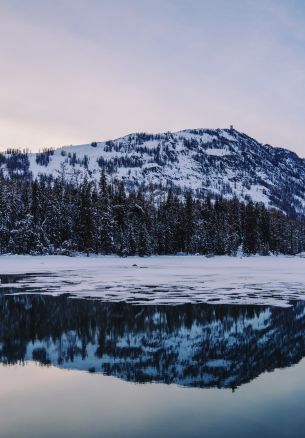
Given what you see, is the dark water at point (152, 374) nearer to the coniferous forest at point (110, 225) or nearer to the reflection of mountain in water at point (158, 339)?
the reflection of mountain in water at point (158, 339)

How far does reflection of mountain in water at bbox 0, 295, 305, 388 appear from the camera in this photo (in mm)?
12914

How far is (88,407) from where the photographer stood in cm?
995

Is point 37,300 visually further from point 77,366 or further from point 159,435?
point 159,435

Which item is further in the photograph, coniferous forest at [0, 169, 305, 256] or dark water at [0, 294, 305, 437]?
coniferous forest at [0, 169, 305, 256]

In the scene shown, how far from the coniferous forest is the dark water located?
7208 cm

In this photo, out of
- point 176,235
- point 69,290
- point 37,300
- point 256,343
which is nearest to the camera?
point 256,343

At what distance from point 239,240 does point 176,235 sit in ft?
76.4

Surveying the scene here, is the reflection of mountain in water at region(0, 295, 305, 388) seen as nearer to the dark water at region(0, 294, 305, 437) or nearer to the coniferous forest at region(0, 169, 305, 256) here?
the dark water at region(0, 294, 305, 437)

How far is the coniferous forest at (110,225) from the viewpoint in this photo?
9188cm

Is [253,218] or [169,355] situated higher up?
[253,218]

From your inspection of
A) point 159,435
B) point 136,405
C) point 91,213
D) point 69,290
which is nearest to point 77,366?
point 136,405

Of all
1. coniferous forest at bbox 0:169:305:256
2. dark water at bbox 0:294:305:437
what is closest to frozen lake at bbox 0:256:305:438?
dark water at bbox 0:294:305:437

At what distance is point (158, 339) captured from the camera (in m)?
16.8

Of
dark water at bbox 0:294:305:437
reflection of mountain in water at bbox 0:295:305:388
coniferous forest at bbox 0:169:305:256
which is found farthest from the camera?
coniferous forest at bbox 0:169:305:256
